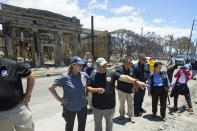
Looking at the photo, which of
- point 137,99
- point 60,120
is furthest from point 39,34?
point 137,99

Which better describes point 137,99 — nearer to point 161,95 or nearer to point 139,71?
point 161,95

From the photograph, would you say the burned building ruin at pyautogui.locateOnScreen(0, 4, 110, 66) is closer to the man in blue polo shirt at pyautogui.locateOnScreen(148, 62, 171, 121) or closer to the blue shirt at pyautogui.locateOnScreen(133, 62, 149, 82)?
the blue shirt at pyautogui.locateOnScreen(133, 62, 149, 82)

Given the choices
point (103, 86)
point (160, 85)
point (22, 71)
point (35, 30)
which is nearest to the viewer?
point (22, 71)

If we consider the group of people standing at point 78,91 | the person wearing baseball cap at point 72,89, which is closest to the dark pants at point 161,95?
the group of people standing at point 78,91

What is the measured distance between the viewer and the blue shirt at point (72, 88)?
224 centimetres

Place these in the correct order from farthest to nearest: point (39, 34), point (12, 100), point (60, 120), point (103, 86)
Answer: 1. point (39, 34)
2. point (60, 120)
3. point (103, 86)
4. point (12, 100)

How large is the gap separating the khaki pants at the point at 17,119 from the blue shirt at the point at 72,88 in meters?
0.59

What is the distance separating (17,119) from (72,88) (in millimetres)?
871

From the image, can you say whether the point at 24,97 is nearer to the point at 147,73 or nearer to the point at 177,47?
the point at 147,73

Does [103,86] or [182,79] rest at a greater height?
[103,86]

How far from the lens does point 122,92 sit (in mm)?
3434

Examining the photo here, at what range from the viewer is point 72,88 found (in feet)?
7.32

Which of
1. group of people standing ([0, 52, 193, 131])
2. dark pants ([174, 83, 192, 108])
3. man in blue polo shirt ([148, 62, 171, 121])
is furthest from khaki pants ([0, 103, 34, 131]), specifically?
dark pants ([174, 83, 192, 108])

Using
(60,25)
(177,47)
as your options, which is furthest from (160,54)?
(60,25)
